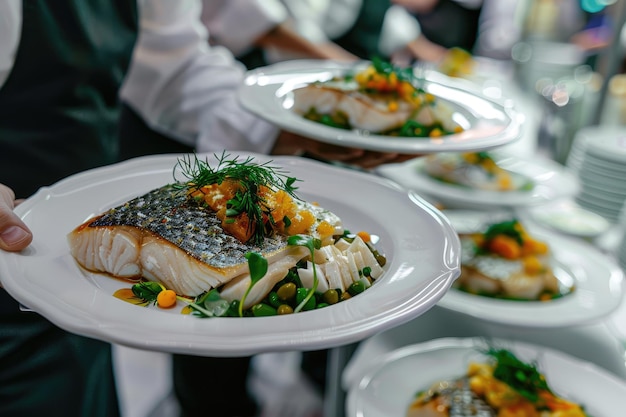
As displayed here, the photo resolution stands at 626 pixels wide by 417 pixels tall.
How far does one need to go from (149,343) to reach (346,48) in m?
3.68

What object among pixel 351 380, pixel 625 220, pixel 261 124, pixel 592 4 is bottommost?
pixel 351 380

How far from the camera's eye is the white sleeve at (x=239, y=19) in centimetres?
260

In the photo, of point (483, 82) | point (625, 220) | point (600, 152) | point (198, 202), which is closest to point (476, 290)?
point (625, 220)

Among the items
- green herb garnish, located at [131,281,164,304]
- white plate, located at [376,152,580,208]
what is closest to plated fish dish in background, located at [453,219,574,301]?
white plate, located at [376,152,580,208]

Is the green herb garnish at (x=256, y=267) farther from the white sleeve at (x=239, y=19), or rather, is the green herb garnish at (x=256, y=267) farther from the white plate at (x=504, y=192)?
the white sleeve at (x=239, y=19)

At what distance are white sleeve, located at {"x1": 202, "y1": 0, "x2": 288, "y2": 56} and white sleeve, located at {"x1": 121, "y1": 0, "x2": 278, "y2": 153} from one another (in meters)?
0.58

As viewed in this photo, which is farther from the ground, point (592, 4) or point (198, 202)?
point (592, 4)

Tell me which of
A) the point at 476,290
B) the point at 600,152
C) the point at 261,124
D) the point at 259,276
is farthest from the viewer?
the point at 600,152

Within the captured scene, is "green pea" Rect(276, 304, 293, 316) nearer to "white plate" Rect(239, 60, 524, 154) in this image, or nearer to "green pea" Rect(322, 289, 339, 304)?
"green pea" Rect(322, 289, 339, 304)

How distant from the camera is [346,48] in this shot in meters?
4.17

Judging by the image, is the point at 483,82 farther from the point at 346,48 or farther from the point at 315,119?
the point at 315,119

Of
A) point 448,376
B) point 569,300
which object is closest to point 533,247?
point 569,300

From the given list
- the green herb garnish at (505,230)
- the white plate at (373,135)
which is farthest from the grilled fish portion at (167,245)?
the green herb garnish at (505,230)

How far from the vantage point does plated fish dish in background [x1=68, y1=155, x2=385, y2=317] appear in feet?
3.18
